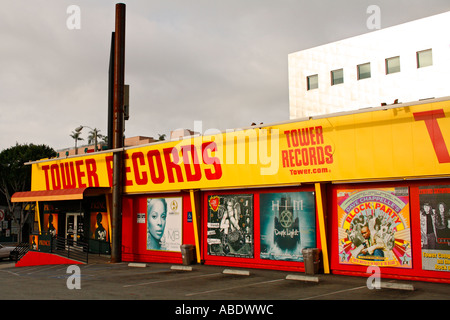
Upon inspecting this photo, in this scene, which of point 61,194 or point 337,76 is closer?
point 61,194

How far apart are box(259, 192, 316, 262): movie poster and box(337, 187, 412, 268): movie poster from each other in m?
1.30

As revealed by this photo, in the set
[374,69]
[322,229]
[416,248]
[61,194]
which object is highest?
[374,69]

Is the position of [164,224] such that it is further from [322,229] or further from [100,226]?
[322,229]

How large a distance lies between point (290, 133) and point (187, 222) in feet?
24.4

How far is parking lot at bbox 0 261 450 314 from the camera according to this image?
12.1m

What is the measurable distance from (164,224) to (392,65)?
26384 mm

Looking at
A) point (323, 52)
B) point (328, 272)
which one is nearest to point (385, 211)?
point (328, 272)

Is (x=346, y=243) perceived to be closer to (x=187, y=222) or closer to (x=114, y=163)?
(x=187, y=222)

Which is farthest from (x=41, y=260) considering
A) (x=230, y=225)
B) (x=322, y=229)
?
(x=322, y=229)

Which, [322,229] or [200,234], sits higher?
[322,229]

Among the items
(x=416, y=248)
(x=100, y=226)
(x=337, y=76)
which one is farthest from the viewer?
(x=337, y=76)

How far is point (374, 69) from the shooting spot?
39219 millimetres

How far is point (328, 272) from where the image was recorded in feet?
54.4

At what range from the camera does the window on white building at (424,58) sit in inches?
1399
